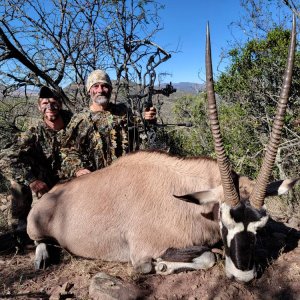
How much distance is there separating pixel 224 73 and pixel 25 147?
4.75 metres

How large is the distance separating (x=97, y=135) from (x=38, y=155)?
3.26 ft

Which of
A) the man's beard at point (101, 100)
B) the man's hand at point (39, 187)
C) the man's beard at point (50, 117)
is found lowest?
the man's hand at point (39, 187)

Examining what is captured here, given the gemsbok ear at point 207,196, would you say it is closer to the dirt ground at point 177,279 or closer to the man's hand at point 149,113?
the dirt ground at point 177,279

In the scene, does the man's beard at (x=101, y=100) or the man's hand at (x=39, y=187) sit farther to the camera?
the man's beard at (x=101, y=100)

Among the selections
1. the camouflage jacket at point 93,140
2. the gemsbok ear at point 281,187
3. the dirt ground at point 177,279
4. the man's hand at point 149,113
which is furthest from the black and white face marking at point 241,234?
the man's hand at point 149,113

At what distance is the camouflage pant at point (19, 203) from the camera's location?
5348mm

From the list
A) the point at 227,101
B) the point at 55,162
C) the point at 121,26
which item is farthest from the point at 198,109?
the point at 55,162

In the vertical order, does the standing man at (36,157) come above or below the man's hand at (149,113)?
below

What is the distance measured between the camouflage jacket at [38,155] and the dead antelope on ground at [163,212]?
0.92 metres

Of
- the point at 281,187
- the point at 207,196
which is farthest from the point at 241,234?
the point at 281,187

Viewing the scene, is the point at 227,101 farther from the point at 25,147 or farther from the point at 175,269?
the point at 175,269

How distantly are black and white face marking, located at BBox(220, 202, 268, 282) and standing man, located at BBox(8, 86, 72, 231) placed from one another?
307cm

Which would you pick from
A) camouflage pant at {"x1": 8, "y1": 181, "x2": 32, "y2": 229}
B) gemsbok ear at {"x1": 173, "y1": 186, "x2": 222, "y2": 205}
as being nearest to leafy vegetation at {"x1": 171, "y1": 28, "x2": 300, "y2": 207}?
gemsbok ear at {"x1": 173, "y1": 186, "x2": 222, "y2": 205}

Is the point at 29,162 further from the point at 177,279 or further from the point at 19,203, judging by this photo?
the point at 177,279
